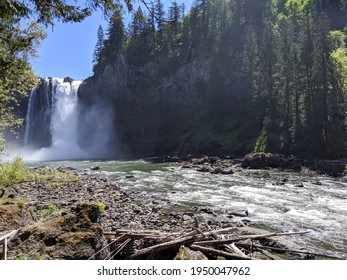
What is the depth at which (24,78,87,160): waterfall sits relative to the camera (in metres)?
81.0

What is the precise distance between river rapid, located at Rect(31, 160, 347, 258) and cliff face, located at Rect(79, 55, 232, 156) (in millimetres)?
37712

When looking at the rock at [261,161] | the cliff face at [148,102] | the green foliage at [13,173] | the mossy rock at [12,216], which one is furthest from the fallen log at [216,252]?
the cliff face at [148,102]

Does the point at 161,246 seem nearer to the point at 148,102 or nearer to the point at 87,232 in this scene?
the point at 87,232

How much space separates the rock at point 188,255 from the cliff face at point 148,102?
194 ft

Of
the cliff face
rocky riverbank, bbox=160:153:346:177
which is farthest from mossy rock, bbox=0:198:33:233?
the cliff face

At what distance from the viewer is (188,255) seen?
653 centimetres

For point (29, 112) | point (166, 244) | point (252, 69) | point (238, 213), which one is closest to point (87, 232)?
point (166, 244)

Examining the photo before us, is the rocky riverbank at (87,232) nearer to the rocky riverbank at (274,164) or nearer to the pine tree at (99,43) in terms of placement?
the rocky riverbank at (274,164)

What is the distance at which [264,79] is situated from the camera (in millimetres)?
58156

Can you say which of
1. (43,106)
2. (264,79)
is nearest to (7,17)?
(264,79)

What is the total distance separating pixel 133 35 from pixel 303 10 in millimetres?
56211

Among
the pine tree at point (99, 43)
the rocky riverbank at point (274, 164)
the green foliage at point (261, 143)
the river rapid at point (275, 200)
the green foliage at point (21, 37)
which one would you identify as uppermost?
the pine tree at point (99, 43)

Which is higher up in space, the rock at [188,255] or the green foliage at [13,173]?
the green foliage at [13,173]

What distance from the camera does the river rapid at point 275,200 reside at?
1280cm
